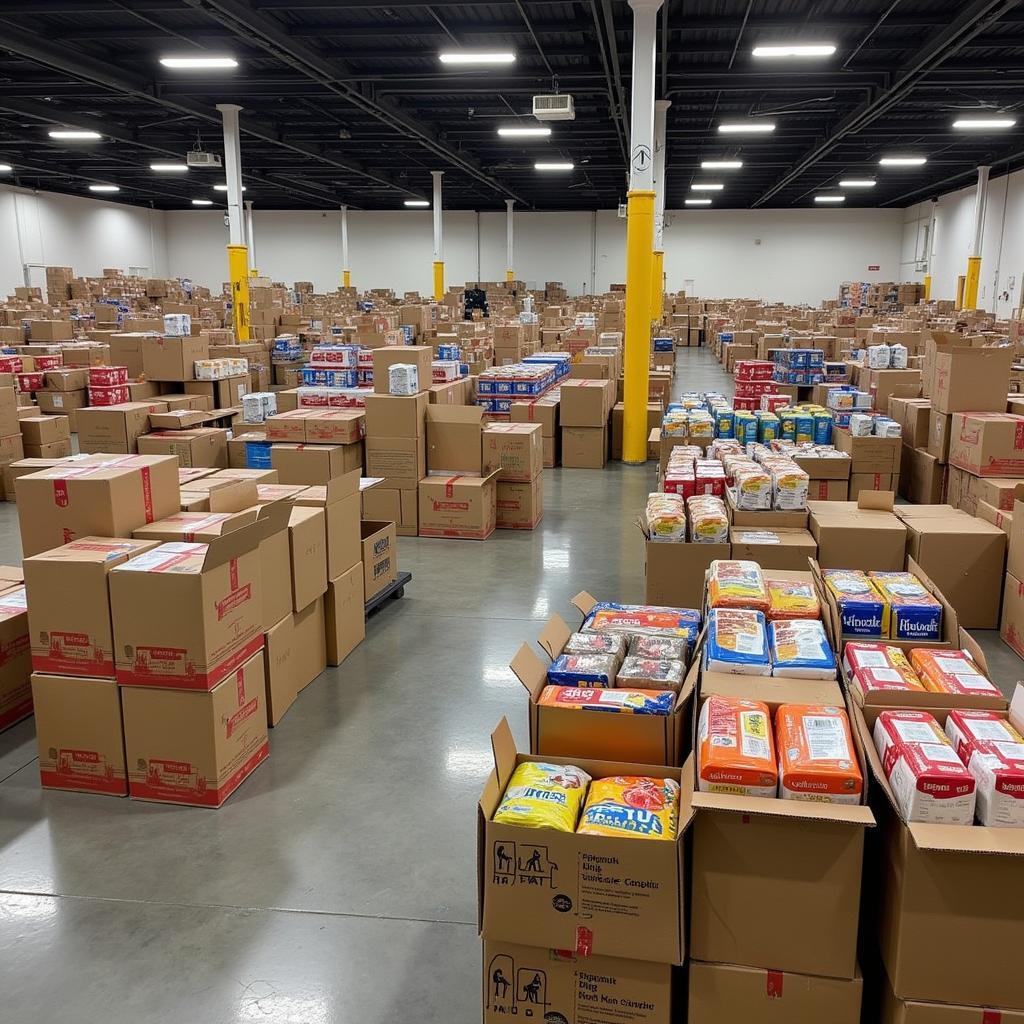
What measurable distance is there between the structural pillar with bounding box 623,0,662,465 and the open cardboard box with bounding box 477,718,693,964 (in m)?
8.03

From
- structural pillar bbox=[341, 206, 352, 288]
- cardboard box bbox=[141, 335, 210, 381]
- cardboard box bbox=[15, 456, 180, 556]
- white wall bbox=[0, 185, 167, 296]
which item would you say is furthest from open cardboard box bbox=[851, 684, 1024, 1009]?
structural pillar bbox=[341, 206, 352, 288]

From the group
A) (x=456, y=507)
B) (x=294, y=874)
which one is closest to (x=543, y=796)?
(x=294, y=874)

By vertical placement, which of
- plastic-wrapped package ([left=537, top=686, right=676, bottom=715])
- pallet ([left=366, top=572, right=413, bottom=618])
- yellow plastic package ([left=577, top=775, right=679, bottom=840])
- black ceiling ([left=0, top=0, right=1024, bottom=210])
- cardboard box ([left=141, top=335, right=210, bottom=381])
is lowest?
pallet ([left=366, top=572, right=413, bottom=618])

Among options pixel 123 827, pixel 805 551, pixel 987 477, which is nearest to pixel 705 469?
pixel 805 551

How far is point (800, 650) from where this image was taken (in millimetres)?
2604

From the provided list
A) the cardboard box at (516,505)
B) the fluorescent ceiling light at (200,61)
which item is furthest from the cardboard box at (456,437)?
the fluorescent ceiling light at (200,61)

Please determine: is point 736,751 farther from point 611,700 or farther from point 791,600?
point 791,600

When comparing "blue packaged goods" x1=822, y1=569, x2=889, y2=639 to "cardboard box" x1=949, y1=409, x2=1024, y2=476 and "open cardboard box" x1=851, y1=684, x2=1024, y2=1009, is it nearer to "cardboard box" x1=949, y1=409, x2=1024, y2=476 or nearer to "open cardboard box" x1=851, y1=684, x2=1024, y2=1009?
"open cardboard box" x1=851, y1=684, x2=1024, y2=1009

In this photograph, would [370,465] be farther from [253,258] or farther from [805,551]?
[253,258]

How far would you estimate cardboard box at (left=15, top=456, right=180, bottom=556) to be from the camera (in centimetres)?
347

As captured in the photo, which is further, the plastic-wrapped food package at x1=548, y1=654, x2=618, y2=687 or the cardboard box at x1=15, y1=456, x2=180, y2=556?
the cardboard box at x1=15, y1=456, x2=180, y2=556

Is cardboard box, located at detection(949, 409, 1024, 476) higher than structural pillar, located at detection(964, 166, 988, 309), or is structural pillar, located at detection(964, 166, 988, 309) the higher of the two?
structural pillar, located at detection(964, 166, 988, 309)

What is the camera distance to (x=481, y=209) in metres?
31.7

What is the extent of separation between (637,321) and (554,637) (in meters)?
7.28
